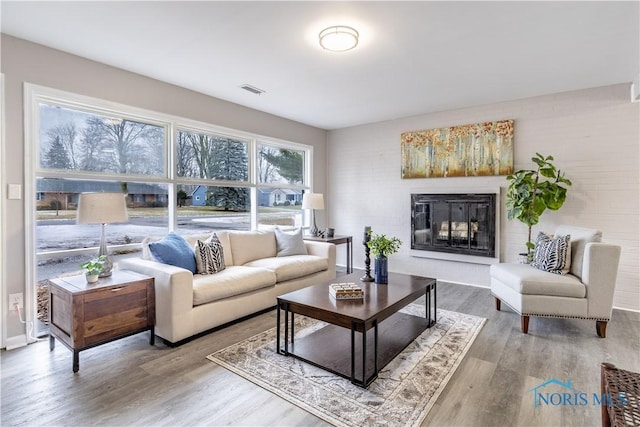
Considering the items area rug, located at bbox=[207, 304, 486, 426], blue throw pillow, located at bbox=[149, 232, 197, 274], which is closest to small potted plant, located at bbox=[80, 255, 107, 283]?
blue throw pillow, located at bbox=[149, 232, 197, 274]

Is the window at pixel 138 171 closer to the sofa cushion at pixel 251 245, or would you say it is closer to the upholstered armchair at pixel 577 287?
the sofa cushion at pixel 251 245

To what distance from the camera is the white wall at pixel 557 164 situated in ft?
11.9

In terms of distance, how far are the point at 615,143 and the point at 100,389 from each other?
5.38 metres

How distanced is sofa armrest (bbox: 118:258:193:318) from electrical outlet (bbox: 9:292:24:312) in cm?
103

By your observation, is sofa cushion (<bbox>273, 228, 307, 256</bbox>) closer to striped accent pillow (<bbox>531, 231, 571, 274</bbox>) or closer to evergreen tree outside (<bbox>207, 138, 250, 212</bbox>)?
evergreen tree outside (<bbox>207, 138, 250, 212</bbox>)

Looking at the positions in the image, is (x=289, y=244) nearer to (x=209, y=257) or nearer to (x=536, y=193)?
(x=209, y=257)

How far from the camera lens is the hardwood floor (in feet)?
5.84

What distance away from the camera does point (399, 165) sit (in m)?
5.23

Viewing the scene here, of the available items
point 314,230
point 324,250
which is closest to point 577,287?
point 324,250

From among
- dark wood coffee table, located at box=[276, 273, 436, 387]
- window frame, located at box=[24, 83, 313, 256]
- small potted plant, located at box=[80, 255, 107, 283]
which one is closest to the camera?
dark wood coffee table, located at box=[276, 273, 436, 387]

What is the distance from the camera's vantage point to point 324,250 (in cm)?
430

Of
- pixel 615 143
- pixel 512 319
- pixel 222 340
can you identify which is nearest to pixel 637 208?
pixel 615 143

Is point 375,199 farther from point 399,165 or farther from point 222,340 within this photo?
point 222,340

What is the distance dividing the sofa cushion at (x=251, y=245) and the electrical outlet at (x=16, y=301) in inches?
72.5
